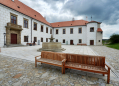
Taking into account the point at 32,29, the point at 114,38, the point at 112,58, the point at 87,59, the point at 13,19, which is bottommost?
the point at 112,58

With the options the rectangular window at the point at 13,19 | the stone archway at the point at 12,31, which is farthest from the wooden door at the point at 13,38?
the rectangular window at the point at 13,19

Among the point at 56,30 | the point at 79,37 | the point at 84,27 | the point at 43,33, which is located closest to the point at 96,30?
the point at 84,27

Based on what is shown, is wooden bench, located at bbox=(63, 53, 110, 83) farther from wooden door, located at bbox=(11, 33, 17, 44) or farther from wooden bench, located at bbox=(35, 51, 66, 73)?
wooden door, located at bbox=(11, 33, 17, 44)

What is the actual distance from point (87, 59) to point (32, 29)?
67.3 feet

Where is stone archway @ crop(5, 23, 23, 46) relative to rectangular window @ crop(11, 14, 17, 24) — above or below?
below

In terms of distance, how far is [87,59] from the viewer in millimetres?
3166

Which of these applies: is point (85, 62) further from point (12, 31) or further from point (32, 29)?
point (32, 29)

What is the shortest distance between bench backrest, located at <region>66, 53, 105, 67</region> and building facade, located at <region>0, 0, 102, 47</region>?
15.3 meters

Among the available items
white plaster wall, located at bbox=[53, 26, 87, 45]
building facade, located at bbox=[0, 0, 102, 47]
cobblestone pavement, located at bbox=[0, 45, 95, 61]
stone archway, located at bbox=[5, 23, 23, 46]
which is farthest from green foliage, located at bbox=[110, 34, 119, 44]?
stone archway, located at bbox=[5, 23, 23, 46]

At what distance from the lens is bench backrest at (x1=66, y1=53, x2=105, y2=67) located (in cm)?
→ 297

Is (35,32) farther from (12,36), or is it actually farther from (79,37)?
(79,37)

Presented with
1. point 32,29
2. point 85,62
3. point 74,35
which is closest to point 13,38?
point 32,29

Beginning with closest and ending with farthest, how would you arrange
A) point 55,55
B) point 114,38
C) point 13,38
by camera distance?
1. point 55,55
2. point 13,38
3. point 114,38

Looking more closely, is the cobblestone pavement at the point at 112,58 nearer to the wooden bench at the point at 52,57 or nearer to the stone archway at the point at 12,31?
the wooden bench at the point at 52,57
